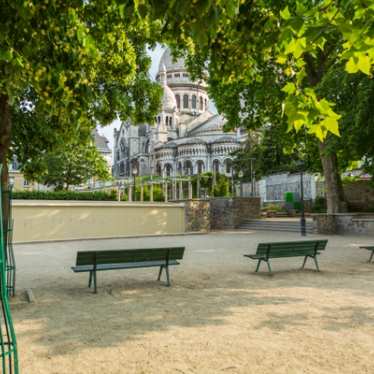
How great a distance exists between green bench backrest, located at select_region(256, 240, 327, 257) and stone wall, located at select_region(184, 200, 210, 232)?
1459 centimetres

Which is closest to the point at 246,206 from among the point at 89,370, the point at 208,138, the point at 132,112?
the point at 132,112

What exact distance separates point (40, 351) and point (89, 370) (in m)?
0.83

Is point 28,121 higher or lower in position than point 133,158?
lower

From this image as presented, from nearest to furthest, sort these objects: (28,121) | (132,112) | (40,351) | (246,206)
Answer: (40,351)
(28,121)
(132,112)
(246,206)

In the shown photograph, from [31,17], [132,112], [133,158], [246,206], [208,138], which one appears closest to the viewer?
[31,17]

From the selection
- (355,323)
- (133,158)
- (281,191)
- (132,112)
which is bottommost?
(355,323)

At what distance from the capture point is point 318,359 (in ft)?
13.7

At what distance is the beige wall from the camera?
63.3ft

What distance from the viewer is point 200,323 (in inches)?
214

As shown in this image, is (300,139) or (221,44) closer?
(221,44)

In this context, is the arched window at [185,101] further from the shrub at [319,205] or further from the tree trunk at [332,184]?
the tree trunk at [332,184]

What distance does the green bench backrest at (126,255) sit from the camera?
7.68 meters

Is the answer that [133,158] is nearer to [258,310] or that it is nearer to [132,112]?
[132,112]

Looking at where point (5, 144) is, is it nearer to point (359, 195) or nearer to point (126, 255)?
point (126, 255)
